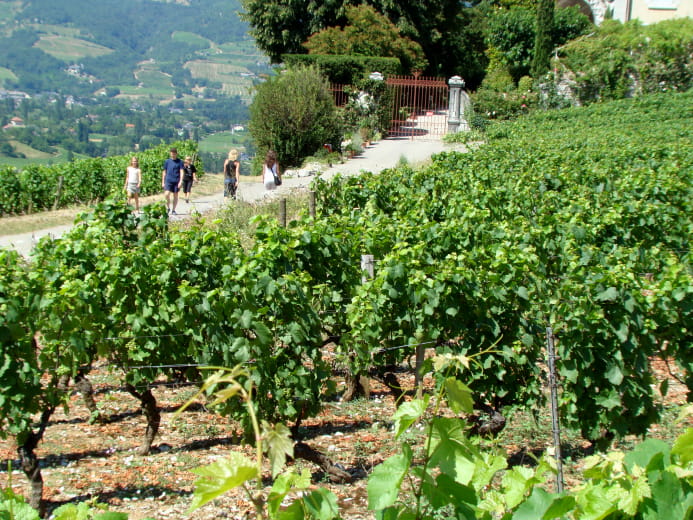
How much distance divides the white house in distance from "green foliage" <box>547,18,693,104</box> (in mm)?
5130

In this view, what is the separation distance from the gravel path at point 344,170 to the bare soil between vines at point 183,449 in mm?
7756

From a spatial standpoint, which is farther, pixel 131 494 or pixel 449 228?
pixel 449 228

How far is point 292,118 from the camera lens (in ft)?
70.7

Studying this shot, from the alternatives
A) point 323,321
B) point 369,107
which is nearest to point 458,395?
point 323,321

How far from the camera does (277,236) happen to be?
5.75m

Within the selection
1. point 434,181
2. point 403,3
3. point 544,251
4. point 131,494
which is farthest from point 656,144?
point 403,3

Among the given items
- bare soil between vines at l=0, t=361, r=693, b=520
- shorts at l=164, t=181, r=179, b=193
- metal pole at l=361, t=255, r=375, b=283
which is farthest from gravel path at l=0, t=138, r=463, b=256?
metal pole at l=361, t=255, r=375, b=283

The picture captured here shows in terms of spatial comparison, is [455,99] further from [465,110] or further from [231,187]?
[231,187]

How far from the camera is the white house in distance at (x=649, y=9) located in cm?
3603

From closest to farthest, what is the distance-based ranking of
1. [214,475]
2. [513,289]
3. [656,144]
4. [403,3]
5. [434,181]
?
1. [214,475]
2. [513,289]
3. [434,181]
4. [656,144]
5. [403,3]

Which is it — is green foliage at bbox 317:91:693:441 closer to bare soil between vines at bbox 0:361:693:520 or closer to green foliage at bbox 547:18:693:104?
bare soil between vines at bbox 0:361:693:520

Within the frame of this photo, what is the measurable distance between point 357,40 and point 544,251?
80.9ft

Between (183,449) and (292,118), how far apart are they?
55.3 feet

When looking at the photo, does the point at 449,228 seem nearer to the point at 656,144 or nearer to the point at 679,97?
the point at 656,144
